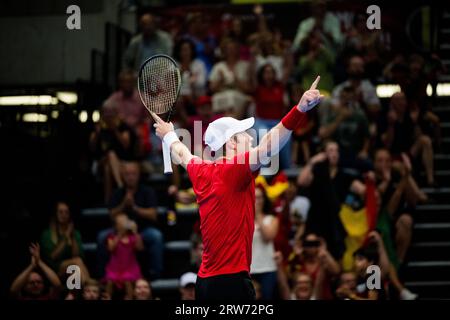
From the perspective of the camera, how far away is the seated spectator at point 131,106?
1209cm

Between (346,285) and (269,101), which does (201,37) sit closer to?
(269,101)

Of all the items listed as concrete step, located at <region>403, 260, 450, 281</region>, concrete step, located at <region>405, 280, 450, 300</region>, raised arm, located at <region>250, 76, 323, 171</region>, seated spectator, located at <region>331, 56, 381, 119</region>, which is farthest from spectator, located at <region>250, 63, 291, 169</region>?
raised arm, located at <region>250, 76, 323, 171</region>

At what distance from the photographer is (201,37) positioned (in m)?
13.6

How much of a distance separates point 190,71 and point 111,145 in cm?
157

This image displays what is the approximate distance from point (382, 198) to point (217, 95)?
230cm

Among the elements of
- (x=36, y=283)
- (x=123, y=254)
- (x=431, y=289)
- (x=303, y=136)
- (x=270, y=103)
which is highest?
(x=270, y=103)

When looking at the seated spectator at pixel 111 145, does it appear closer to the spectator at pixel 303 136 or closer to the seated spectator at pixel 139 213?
the seated spectator at pixel 139 213

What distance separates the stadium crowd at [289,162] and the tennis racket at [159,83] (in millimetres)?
2635

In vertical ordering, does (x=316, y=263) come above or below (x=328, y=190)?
below

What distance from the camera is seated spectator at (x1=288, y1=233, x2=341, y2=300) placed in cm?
1013

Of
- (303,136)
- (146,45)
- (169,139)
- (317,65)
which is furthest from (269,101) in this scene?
(169,139)

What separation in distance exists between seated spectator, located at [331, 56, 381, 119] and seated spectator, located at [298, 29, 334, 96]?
20 cm

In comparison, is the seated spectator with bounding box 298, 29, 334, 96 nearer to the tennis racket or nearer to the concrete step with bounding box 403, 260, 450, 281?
the concrete step with bounding box 403, 260, 450, 281

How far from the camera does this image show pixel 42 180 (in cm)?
1170
